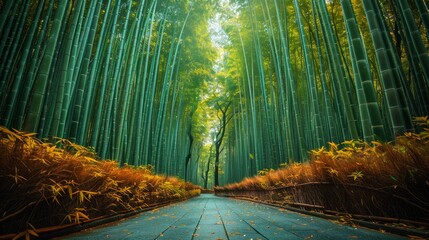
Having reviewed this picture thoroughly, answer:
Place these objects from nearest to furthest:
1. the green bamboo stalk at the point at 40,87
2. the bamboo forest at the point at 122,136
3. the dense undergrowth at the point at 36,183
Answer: the dense undergrowth at the point at 36,183
the bamboo forest at the point at 122,136
the green bamboo stalk at the point at 40,87

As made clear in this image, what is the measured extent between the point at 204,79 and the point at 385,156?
342 inches

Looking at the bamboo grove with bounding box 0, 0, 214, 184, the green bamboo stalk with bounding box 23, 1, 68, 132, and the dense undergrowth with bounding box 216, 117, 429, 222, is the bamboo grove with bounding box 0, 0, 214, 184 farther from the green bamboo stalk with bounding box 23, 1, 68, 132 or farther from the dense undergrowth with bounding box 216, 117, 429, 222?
the dense undergrowth with bounding box 216, 117, 429, 222

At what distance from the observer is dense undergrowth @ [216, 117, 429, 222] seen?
1.48m

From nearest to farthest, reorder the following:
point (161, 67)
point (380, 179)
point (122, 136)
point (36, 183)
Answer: point (36, 183) → point (380, 179) → point (122, 136) → point (161, 67)

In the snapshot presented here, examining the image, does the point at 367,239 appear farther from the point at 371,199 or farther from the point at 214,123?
the point at 214,123

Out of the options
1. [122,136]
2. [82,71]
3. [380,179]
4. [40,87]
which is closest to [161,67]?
[122,136]

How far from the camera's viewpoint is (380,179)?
176 cm

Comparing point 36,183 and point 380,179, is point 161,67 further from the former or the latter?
point 380,179

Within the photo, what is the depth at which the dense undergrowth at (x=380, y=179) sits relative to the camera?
148cm

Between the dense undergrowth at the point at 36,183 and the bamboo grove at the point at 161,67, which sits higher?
the bamboo grove at the point at 161,67

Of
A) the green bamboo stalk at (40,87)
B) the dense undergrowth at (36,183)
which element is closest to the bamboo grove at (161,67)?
the green bamboo stalk at (40,87)

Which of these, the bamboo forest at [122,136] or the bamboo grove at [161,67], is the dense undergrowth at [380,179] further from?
the bamboo grove at [161,67]

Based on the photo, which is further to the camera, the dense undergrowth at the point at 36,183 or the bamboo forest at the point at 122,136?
the bamboo forest at the point at 122,136

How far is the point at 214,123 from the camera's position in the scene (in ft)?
62.7
